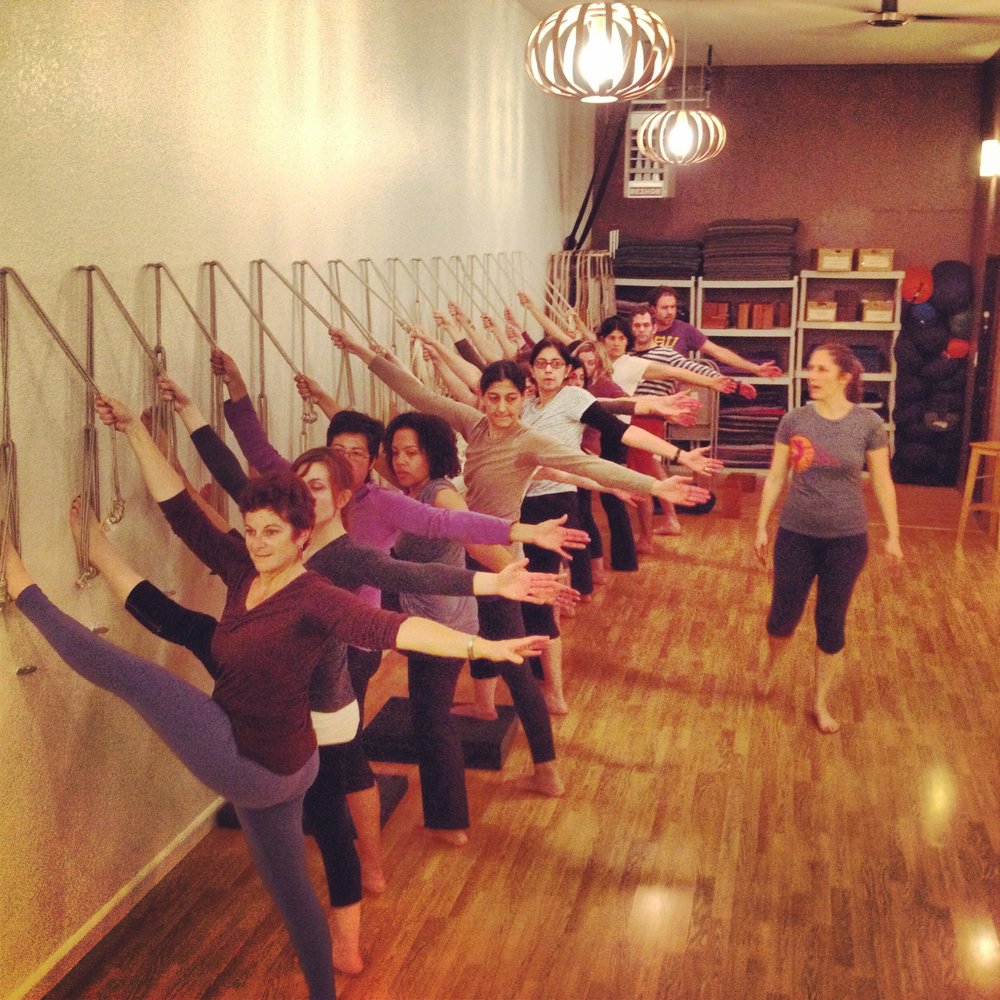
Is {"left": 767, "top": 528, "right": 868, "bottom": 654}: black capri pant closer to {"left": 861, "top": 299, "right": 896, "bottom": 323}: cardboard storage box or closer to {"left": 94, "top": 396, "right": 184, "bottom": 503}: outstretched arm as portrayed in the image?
{"left": 94, "top": 396, "right": 184, "bottom": 503}: outstretched arm

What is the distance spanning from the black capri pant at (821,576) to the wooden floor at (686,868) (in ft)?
1.35

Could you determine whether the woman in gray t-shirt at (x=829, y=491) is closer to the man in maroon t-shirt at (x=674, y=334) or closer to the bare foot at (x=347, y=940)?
the bare foot at (x=347, y=940)

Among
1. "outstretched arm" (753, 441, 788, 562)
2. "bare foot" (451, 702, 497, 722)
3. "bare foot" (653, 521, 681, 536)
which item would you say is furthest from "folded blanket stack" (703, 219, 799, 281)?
"bare foot" (451, 702, 497, 722)

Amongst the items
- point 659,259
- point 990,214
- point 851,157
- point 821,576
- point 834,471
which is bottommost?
point 821,576

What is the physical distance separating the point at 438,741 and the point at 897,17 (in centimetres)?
547

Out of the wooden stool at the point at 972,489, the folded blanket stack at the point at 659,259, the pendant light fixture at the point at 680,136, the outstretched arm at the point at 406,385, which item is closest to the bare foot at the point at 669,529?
the wooden stool at the point at 972,489

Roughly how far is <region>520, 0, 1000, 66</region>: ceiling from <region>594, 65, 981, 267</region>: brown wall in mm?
212

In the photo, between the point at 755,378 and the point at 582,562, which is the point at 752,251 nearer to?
the point at 755,378

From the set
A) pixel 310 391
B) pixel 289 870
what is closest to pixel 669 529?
pixel 310 391

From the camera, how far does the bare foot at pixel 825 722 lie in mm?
4520

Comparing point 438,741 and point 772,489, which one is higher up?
point 772,489

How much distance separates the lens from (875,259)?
31.1 ft

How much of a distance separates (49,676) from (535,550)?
2.11m

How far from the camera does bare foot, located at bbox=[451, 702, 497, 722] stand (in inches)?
173
